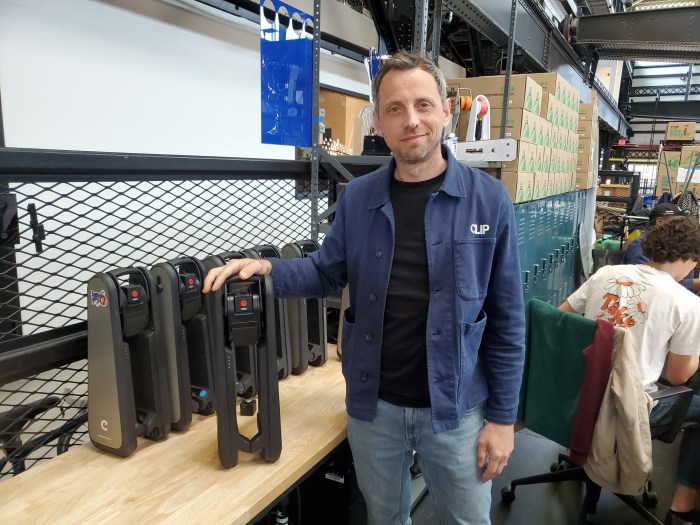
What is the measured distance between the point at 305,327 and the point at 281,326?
110 millimetres

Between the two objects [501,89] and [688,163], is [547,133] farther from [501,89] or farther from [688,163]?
[688,163]

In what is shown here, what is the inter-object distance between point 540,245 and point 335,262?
270 centimetres

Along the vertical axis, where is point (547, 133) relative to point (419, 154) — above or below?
above

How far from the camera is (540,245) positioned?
356 centimetres

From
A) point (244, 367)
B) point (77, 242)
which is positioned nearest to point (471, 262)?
point (244, 367)

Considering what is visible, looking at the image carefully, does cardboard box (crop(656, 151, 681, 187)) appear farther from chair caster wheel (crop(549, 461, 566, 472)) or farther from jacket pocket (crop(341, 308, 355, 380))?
jacket pocket (crop(341, 308, 355, 380))

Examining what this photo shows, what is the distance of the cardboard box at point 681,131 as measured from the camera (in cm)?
915

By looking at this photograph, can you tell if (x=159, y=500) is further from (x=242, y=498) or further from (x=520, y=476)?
(x=520, y=476)

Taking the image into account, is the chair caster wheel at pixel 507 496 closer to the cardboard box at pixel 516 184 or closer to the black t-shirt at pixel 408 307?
the black t-shirt at pixel 408 307

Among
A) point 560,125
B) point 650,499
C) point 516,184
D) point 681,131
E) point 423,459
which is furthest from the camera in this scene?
point 681,131

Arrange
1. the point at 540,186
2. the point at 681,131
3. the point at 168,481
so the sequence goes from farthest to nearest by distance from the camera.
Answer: the point at 681,131, the point at 540,186, the point at 168,481

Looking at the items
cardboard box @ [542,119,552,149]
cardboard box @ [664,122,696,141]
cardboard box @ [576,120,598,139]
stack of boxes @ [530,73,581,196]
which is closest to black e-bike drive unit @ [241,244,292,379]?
cardboard box @ [542,119,552,149]

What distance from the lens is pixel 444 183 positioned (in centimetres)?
114

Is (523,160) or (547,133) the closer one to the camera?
(523,160)
